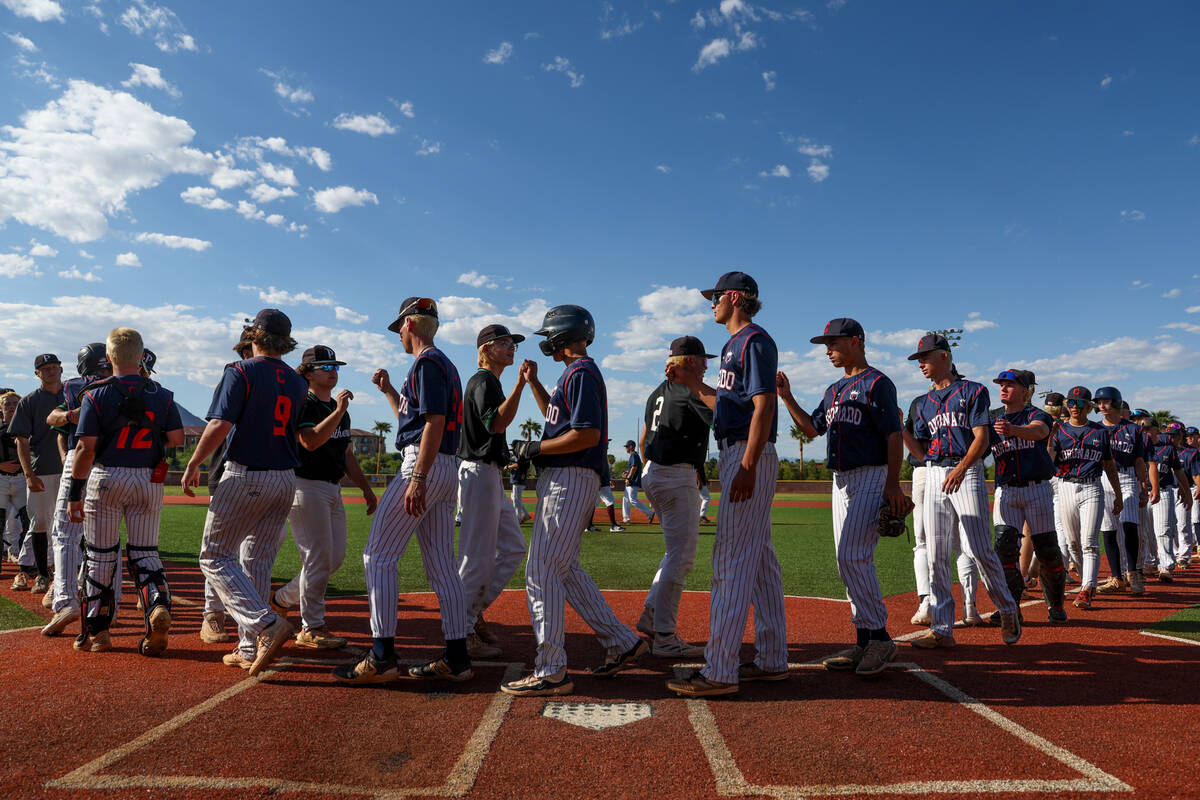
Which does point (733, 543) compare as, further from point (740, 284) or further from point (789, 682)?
point (740, 284)

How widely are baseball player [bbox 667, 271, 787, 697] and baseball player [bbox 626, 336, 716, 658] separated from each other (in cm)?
76

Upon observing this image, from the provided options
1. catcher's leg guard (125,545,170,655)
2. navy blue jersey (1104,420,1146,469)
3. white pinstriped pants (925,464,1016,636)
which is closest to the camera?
catcher's leg guard (125,545,170,655)

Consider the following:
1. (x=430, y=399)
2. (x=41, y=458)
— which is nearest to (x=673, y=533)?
(x=430, y=399)

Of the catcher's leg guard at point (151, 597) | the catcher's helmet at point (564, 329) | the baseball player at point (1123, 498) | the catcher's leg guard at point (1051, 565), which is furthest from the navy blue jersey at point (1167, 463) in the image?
the catcher's leg guard at point (151, 597)

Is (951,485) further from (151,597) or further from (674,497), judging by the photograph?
(151,597)

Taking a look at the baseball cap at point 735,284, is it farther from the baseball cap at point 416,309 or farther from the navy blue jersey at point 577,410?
the baseball cap at point 416,309

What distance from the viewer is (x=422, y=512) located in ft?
14.1

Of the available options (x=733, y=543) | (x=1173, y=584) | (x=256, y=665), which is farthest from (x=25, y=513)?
(x=1173, y=584)

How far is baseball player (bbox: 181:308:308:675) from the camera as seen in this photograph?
4441mm

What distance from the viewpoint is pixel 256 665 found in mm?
4176

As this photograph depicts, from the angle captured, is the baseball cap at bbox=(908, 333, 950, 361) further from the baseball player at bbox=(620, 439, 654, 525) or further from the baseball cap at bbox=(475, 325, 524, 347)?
the baseball player at bbox=(620, 439, 654, 525)

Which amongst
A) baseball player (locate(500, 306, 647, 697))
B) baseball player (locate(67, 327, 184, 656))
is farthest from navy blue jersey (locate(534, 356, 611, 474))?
baseball player (locate(67, 327, 184, 656))

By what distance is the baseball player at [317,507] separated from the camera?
5266 millimetres

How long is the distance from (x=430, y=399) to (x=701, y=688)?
2.32 metres
